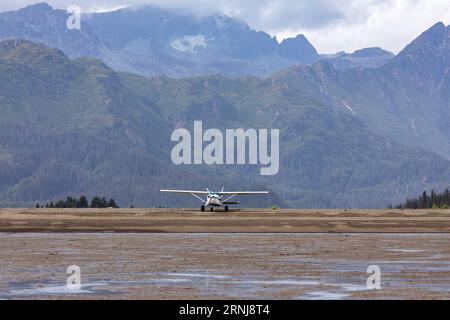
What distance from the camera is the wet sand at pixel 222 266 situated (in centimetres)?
4694

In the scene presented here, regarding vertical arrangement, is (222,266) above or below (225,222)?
below

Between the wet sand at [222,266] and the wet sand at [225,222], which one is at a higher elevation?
the wet sand at [225,222]

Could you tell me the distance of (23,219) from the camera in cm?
11631

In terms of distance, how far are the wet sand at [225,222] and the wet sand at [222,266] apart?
37.3 ft

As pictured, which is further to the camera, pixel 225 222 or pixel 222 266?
pixel 225 222

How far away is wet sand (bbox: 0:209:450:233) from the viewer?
10006 centimetres

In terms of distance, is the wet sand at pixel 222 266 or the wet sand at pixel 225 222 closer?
the wet sand at pixel 222 266

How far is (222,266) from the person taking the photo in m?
59.2

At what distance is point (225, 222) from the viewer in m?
110

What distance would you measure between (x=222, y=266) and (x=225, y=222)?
5063 cm

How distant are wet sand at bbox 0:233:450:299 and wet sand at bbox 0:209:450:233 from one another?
37.3ft
